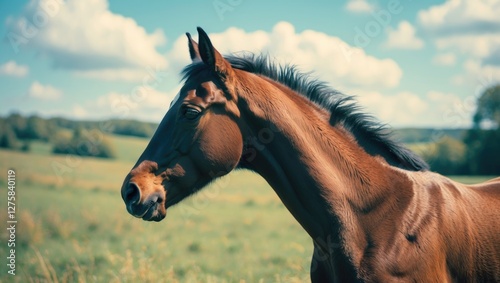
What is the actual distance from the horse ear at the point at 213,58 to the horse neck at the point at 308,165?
22cm

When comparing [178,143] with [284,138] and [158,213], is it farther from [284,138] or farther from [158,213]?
[284,138]

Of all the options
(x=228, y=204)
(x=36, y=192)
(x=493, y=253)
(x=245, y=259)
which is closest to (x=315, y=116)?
(x=493, y=253)

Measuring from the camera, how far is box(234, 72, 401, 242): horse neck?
3531 millimetres

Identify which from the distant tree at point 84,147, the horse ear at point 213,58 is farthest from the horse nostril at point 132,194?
the distant tree at point 84,147

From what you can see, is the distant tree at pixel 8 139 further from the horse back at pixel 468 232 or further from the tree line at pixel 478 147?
the horse back at pixel 468 232

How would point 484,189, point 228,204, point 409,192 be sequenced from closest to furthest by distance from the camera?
point 409,192
point 484,189
point 228,204

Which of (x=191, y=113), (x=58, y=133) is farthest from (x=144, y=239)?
(x=58, y=133)

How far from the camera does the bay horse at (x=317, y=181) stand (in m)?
3.43

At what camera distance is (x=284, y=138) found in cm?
359

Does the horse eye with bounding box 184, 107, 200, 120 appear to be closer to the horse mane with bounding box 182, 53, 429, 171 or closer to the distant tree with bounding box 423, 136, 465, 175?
the horse mane with bounding box 182, 53, 429, 171

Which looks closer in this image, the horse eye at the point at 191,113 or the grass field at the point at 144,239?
the horse eye at the point at 191,113

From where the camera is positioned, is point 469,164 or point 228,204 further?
point 469,164

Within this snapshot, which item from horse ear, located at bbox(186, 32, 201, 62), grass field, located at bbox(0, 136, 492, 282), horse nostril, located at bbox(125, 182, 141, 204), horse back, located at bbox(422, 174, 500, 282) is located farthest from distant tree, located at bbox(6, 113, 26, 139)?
horse back, located at bbox(422, 174, 500, 282)

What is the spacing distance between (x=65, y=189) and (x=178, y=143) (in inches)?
1203
